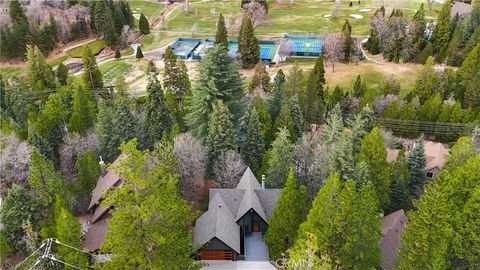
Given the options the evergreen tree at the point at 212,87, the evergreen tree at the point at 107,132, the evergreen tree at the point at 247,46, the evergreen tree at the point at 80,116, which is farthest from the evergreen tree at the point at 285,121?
the evergreen tree at the point at 247,46

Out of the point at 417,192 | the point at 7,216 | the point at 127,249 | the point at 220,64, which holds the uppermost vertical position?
the point at 220,64

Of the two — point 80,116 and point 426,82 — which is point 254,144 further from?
point 426,82

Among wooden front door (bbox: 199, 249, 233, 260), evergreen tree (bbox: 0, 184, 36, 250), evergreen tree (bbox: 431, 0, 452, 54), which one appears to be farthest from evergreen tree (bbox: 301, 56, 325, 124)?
evergreen tree (bbox: 431, 0, 452, 54)

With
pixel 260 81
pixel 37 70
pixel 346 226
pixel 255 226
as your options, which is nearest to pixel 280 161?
pixel 255 226

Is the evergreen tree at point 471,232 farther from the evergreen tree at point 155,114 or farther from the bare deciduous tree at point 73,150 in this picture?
the bare deciduous tree at point 73,150

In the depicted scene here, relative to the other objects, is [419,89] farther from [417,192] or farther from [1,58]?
[1,58]

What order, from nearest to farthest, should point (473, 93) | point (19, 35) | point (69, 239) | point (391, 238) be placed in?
point (69, 239)
point (391, 238)
point (473, 93)
point (19, 35)

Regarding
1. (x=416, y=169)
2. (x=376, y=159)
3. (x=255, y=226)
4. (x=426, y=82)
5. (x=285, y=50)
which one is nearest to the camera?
(x=376, y=159)

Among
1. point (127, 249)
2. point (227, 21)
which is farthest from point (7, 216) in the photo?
point (227, 21)
